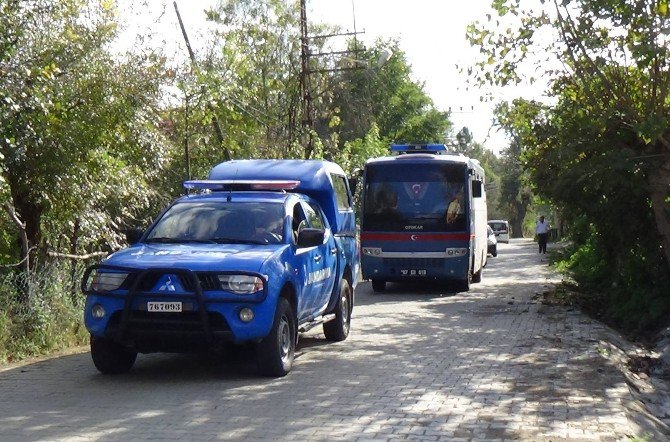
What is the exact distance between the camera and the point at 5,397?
9133mm

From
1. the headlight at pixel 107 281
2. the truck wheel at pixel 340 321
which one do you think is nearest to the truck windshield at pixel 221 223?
the headlight at pixel 107 281

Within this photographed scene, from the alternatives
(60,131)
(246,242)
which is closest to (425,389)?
(246,242)

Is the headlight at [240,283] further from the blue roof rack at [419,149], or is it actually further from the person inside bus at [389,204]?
the blue roof rack at [419,149]

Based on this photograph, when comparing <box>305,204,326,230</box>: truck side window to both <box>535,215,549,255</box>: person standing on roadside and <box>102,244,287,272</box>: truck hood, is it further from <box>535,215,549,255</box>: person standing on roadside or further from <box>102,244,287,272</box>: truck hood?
<box>535,215,549,255</box>: person standing on roadside

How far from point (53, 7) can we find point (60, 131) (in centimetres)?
146

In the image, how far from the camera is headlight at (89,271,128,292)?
9.68 metres

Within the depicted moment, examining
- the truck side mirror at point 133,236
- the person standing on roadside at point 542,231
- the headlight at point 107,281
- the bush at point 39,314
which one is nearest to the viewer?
the headlight at point 107,281

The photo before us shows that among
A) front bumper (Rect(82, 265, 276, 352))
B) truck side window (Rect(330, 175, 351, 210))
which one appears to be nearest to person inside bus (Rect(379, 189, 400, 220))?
truck side window (Rect(330, 175, 351, 210))

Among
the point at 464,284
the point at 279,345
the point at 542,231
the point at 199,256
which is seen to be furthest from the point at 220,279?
the point at 542,231

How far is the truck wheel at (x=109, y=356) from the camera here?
10.1 metres

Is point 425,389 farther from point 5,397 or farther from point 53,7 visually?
point 53,7

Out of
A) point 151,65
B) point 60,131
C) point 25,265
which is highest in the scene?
point 151,65

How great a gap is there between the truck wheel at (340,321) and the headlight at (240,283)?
3.67 m

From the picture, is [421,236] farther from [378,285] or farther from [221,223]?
[221,223]
